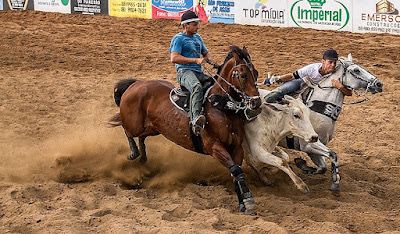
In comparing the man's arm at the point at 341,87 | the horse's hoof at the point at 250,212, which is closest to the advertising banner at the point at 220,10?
the man's arm at the point at 341,87

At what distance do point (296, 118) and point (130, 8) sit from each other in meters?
15.8

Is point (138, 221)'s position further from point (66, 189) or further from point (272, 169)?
point (272, 169)

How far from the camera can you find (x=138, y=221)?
7.79 meters

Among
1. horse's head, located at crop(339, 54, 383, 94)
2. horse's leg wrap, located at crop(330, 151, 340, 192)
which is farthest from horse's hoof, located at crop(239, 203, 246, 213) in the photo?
horse's head, located at crop(339, 54, 383, 94)

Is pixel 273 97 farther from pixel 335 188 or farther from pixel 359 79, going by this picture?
pixel 335 188

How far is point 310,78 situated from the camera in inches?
371

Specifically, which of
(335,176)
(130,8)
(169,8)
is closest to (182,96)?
(335,176)

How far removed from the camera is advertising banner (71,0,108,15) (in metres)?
24.5

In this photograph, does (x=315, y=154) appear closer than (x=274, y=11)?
Yes

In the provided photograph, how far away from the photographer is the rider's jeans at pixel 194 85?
858 centimetres

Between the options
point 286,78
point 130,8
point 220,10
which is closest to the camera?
point 286,78

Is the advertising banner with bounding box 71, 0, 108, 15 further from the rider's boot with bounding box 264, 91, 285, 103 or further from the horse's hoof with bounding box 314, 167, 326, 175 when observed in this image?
the horse's hoof with bounding box 314, 167, 326, 175

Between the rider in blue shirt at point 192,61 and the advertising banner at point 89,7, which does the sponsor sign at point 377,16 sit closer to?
the advertising banner at point 89,7

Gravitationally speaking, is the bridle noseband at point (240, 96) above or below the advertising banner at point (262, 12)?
below
